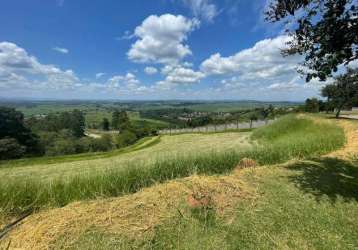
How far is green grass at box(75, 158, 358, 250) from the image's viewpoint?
253cm

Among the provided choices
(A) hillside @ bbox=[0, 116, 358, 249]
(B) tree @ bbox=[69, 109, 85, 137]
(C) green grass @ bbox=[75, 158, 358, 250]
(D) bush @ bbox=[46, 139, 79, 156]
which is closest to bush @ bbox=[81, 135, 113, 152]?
(D) bush @ bbox=[46, 139, 79, 156]

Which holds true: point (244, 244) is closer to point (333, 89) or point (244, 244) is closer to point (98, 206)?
point (98, 206)

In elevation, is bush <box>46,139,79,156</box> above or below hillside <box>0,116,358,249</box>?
below

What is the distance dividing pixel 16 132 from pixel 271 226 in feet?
164

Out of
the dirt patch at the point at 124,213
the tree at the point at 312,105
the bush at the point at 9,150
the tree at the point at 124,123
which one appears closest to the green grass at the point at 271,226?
the dirt patch at the point at 124,213

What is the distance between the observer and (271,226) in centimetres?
288

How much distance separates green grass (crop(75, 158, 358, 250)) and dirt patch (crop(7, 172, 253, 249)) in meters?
0.13

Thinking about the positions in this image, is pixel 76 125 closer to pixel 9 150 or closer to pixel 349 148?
pixel 9 150

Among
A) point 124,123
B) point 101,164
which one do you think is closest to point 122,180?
point 101,164

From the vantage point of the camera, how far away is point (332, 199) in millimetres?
3703

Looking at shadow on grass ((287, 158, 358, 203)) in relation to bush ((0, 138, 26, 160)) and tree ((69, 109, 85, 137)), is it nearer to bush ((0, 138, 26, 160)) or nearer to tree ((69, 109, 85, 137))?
bush ((0, 138, 26, 160))

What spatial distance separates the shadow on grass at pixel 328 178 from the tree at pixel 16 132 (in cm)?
4555

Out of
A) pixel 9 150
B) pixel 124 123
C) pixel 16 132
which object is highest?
pixel 16 132

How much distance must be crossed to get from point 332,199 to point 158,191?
9.37ft
